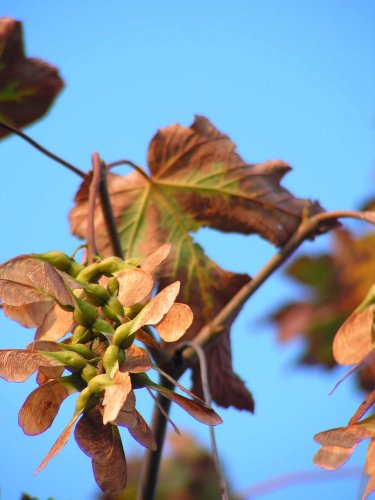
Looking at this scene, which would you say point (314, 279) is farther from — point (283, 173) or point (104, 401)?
point (104, 401)

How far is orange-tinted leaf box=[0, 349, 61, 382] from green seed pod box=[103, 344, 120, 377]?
5 centimetres

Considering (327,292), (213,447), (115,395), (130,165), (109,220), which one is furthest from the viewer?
(327,292)

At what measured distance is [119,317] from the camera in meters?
0.61

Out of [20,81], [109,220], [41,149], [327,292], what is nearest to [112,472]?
[109,220]

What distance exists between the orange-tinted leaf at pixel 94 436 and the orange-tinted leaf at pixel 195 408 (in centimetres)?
5

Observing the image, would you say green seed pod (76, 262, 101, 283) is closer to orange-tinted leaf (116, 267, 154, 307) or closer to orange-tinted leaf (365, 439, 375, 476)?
orange-tinted leaf (116, 267, 154, 307)

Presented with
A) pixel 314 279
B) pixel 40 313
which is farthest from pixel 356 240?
pixel 40 313

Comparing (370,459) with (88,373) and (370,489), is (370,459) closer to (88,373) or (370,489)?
(370,489)

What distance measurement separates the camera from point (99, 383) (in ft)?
1.82

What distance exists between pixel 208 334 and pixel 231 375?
9 cm

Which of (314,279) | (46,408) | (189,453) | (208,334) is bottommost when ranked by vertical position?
(189,453)

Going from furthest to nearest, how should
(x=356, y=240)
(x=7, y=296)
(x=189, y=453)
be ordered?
(x=356, y=240) < (x=189, y=453) < (x=7, y=296)

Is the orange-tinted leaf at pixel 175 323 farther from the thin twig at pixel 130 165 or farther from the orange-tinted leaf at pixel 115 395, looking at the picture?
the thin twig at pixel 130 165

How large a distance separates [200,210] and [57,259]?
19.8 inches
